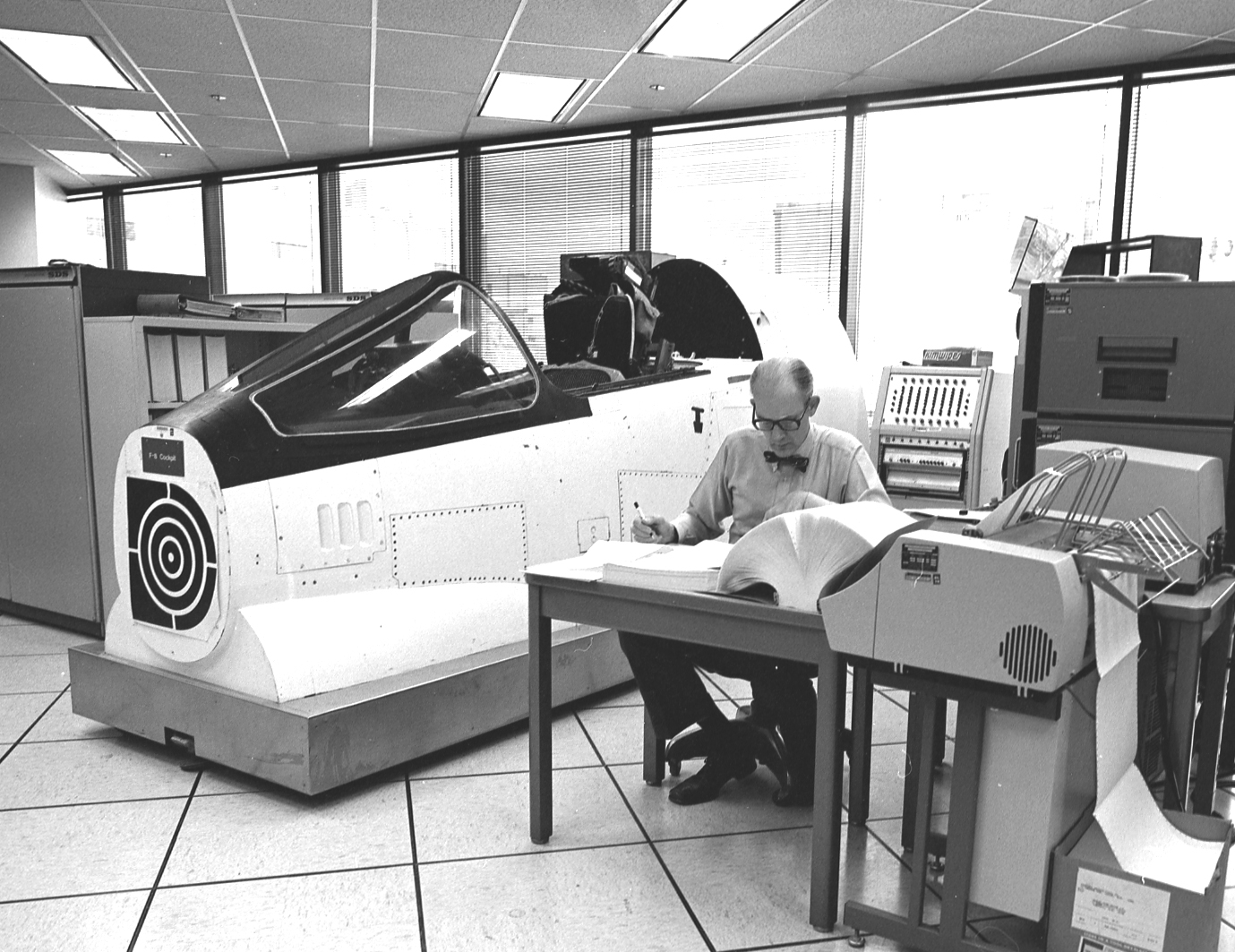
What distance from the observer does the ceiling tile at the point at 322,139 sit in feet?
25.3

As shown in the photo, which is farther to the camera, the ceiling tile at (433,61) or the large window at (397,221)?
the large window at (397,221)

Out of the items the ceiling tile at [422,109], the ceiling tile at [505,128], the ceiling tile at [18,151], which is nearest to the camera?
the ceiling tile at [422,109]

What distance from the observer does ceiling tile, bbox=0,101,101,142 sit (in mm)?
7129

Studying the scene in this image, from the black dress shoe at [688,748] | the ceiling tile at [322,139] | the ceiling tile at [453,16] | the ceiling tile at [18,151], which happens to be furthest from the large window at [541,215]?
the black dress shoe at [688,748]

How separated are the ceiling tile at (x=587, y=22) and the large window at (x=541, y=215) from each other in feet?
7.01

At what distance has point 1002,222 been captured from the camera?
6410mm

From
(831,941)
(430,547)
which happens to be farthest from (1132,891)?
(430,547)

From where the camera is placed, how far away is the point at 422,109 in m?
7.23

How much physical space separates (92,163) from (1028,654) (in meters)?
9.78

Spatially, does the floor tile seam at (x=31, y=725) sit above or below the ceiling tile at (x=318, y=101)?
below

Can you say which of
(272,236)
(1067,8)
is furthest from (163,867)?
(272,236)

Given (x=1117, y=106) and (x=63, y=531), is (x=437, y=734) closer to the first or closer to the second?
(x=63, y=531)

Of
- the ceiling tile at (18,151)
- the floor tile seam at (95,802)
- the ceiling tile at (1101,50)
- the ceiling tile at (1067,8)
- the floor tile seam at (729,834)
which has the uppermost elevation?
the ceiling tile at (1067,8)

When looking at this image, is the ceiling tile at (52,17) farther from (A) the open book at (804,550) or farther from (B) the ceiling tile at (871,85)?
(A) the open book at (804,550)
